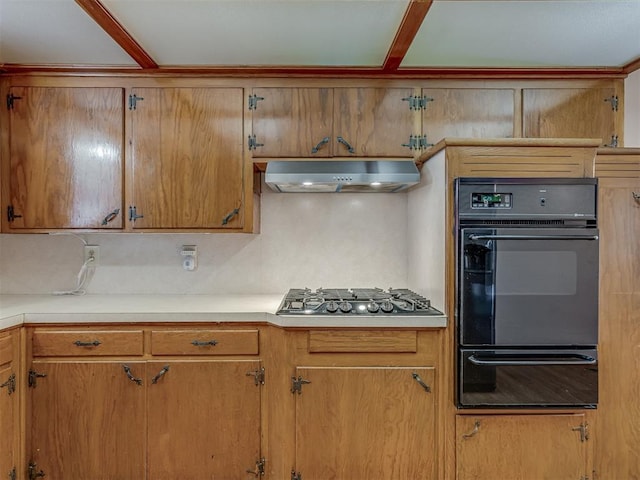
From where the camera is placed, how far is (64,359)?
1.87 metres

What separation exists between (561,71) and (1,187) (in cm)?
305

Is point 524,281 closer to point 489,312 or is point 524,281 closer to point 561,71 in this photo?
point 489,312

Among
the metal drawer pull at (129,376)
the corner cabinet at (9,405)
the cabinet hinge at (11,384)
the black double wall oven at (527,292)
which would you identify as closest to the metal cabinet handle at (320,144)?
the black double wall oven at (527,292)

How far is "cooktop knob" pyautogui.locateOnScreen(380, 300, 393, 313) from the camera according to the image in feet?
6.19

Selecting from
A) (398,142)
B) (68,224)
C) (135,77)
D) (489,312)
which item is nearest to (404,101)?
(398,142)

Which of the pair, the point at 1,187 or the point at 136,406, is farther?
the point at 1,187

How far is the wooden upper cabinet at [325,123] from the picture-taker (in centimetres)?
217

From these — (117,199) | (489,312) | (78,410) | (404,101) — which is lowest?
(78,410)

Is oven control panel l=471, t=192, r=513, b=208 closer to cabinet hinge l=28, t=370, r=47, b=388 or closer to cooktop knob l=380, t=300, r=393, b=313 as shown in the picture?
cooktop knob l=380, t=300, r=393, b=313

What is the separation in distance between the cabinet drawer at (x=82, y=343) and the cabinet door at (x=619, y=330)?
2.16m

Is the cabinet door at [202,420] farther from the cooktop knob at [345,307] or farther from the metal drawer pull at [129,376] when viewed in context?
the cooktop knob at [345,307]

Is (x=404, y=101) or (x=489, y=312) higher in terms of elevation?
(x=404, y=101)

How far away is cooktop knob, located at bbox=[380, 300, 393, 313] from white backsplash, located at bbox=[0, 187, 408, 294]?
0.57 meters

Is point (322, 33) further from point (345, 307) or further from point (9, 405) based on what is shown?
point (9, 405)
